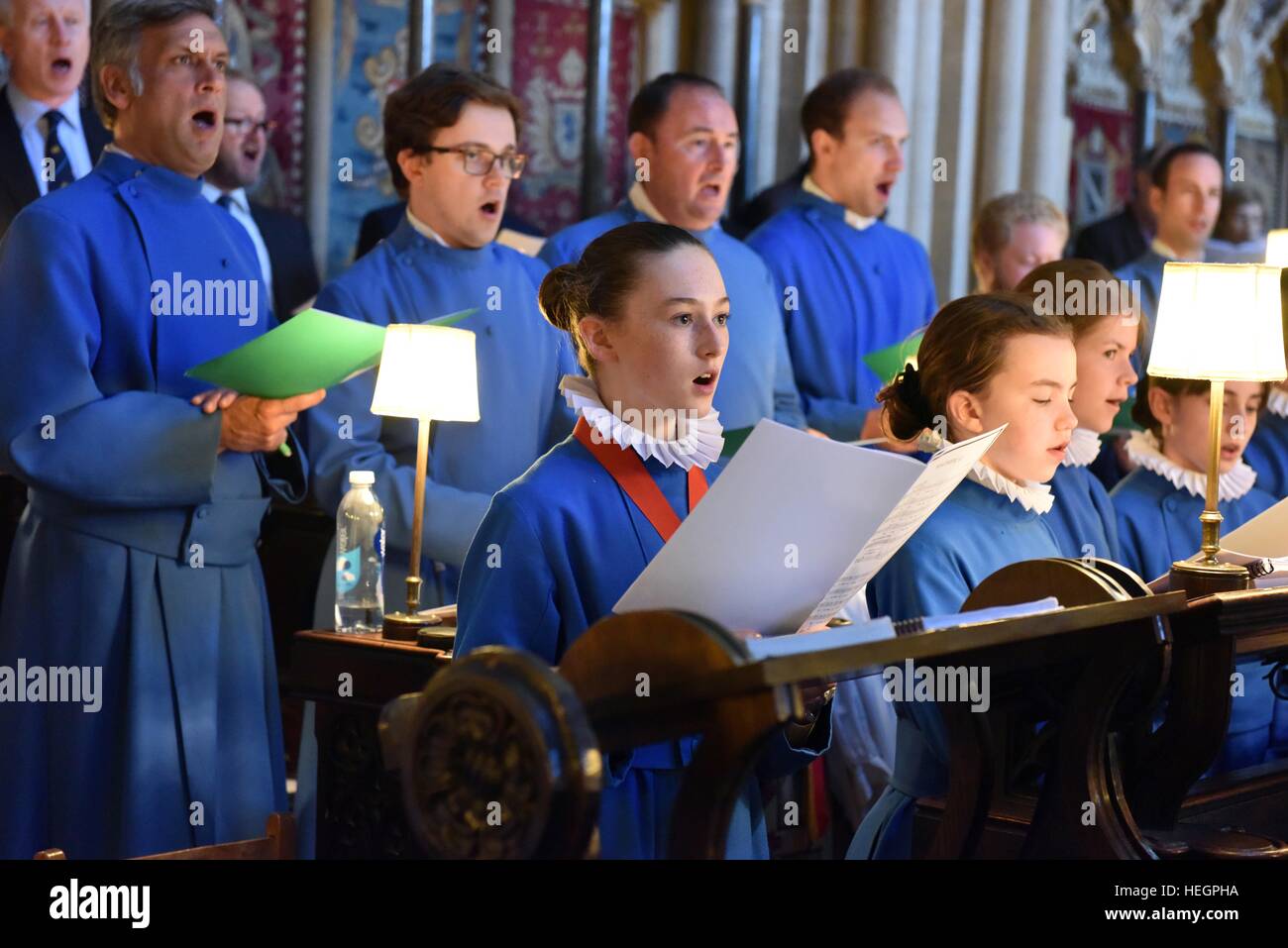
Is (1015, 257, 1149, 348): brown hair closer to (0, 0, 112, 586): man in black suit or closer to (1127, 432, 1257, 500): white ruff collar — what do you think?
(1127, 432, 1257, 500): white ruff collar

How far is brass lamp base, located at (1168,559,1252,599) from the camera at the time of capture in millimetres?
3279

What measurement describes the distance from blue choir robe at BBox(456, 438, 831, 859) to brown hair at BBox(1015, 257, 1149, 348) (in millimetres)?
1666

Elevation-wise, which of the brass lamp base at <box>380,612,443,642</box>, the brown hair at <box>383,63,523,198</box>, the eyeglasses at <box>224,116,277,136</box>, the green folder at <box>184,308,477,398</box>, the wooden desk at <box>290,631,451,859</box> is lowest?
the wooden desk at <box>290,631,451,859</box>

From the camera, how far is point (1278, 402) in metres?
5.07

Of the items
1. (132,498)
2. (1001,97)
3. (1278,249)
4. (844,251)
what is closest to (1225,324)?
(1278,249)

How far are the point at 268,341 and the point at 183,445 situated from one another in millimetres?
474

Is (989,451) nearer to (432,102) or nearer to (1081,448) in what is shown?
(1081,448)

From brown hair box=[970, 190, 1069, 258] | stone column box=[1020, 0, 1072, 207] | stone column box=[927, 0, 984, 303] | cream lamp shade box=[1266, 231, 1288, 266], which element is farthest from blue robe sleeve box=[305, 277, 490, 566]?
stone column box=[1020, 0, 1072, 207]

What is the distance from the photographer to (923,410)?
359cm

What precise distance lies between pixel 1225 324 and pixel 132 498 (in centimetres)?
231

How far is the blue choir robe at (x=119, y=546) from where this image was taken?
12.3ft

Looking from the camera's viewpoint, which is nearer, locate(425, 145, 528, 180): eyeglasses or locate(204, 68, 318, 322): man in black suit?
locate(425, 145, 528, 180): eyeglasses

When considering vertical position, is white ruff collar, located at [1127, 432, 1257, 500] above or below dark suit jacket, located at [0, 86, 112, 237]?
below

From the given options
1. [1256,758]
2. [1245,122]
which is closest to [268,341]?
[1256,758]
